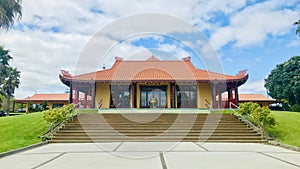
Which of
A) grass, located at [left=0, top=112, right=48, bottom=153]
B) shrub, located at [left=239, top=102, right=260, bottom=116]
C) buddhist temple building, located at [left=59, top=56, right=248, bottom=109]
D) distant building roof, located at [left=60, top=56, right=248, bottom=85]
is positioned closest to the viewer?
grass, located at [left=0, top=112, right=48, bottom=153]

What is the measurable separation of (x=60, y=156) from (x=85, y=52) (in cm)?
382

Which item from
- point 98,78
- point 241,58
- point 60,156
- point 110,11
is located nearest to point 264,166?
point 60,156

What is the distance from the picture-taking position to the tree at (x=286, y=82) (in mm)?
Result: 26764

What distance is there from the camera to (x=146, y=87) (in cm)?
2064

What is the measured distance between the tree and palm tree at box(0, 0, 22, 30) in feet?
87.3

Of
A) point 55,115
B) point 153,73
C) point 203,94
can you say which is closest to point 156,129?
point 55,115

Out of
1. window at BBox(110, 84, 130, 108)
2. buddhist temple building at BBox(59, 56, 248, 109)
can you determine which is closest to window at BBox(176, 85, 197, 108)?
buddhist temple building at BBox(59, 56, 248, 109)

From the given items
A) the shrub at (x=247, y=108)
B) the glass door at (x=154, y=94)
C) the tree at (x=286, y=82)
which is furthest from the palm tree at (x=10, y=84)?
the tree at (x=286, y=82)

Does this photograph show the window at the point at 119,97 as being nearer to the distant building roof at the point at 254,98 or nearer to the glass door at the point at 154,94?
the glass door at the point at 154,94

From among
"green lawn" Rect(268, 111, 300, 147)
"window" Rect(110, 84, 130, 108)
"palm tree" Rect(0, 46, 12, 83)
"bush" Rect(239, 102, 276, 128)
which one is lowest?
"green lawn" Rect(268, 111, 300, 147)

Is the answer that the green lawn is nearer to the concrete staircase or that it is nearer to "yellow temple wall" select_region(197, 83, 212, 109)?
the concrete staircase

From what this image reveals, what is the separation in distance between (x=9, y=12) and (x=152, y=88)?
1147cm

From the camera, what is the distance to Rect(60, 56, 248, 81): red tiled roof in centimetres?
1884

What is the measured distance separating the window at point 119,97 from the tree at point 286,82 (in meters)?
18.4
